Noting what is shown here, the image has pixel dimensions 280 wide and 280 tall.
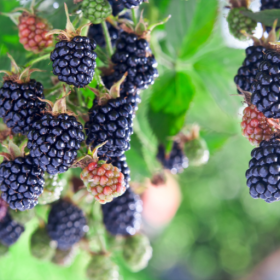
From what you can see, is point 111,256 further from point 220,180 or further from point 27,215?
point 220,180

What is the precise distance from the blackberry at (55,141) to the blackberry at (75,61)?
2.5 inches

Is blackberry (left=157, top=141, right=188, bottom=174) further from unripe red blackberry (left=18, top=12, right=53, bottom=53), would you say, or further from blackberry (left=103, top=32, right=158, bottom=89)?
unripe red blackberry (left=18, top=12, right=53, bottom=53)

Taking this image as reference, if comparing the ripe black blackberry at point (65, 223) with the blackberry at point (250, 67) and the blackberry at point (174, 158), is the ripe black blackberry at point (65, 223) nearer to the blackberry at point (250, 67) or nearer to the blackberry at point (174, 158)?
the blackberry at point (174, 158)

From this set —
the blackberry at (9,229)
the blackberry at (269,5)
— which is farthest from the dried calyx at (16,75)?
the blackberry at (269,5)

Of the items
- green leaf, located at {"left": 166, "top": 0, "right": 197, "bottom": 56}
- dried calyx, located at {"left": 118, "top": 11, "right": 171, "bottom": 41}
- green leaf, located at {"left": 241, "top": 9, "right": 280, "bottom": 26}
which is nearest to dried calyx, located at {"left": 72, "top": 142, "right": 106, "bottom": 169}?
dried calyx, located at {"left": 118, "top": 11, "right": 171, "bottom": 41}

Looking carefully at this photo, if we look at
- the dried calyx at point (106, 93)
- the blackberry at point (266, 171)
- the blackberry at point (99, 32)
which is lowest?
the blackberry at point (266, 171)

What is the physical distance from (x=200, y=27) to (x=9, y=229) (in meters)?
0.73

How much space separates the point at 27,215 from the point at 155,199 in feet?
4.28

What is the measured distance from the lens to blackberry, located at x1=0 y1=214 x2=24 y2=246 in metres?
0.75

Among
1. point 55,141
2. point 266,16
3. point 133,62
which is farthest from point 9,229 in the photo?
point 266,16

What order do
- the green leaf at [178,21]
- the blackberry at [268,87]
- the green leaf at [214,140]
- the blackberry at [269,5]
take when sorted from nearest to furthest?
the blackberry at [268,87], the blackberry at [269,5], the green leaf at [178,21], the green leaf at [214,140]

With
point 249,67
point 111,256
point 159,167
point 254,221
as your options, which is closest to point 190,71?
point 159,167

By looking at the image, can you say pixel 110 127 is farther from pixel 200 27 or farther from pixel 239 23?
pixel 200 27

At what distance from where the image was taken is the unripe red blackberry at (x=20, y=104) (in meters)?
0.53
